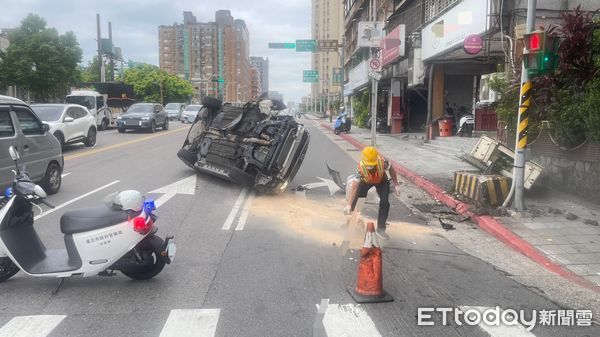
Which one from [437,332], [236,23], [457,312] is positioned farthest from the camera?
[236,23]

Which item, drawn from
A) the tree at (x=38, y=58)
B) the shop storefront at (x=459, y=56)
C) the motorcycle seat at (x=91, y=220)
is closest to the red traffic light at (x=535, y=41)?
the motorcycle seat at (x=91, y=220)

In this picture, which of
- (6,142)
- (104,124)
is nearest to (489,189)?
(6,142)

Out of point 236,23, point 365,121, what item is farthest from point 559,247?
point 236,23

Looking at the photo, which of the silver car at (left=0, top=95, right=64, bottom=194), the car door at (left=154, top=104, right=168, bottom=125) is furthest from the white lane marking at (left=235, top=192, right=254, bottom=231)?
the car door at (left=154, top=104, right=168, bottom=125)

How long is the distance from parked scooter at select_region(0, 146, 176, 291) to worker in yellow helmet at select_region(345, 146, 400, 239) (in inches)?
110

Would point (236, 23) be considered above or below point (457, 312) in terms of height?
above

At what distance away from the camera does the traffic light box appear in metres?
7.30

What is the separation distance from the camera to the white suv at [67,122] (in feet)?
54.8

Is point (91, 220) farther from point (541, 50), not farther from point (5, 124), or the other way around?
point (541, 50)

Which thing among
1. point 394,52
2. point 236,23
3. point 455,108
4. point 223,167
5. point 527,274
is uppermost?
point 236,23

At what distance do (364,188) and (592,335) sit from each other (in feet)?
11.0

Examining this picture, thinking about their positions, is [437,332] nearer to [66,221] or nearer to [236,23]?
[66,221]

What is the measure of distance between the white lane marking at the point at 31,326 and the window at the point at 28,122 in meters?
5.79

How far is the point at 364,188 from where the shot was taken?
6789 millimetres
